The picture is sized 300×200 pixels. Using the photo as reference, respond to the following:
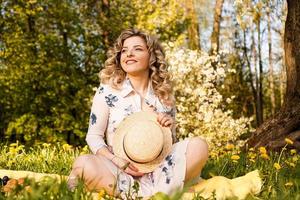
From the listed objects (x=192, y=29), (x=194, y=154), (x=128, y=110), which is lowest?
(x=194, y=154)

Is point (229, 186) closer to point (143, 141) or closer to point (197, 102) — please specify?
point (143, 141)

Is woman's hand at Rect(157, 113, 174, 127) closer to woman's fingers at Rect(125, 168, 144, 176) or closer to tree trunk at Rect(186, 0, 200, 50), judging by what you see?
woman's fingers at Rect(125, 168, 144, 176)

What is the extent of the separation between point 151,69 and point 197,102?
7.24 meters

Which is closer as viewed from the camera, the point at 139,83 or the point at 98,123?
the point at 98,123

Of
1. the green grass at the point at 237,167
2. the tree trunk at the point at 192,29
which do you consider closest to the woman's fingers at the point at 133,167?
the green grass at the point at 237,167

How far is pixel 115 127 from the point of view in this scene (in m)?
3.25

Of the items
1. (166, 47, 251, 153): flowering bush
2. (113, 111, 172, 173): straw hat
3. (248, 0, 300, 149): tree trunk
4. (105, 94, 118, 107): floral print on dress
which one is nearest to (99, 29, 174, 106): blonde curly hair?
(105, 94, 118, 107): floral print on dress

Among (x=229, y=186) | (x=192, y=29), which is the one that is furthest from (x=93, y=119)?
(x=192, y=29)

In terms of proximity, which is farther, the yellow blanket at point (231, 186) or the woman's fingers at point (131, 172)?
the woman's fingers at point (131, 172)

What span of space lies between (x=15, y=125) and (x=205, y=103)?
437 cm

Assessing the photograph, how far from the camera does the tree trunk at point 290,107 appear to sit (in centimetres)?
543

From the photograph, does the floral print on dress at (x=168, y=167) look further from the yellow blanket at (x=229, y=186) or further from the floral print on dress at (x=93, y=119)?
the floral print on dress at (x=93, y=119)

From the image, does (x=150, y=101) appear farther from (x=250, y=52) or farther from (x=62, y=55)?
(x=250, y=52)

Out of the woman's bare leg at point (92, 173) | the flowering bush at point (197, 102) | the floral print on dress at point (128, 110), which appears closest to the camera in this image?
the woman's bare leg at point (92, 173)
